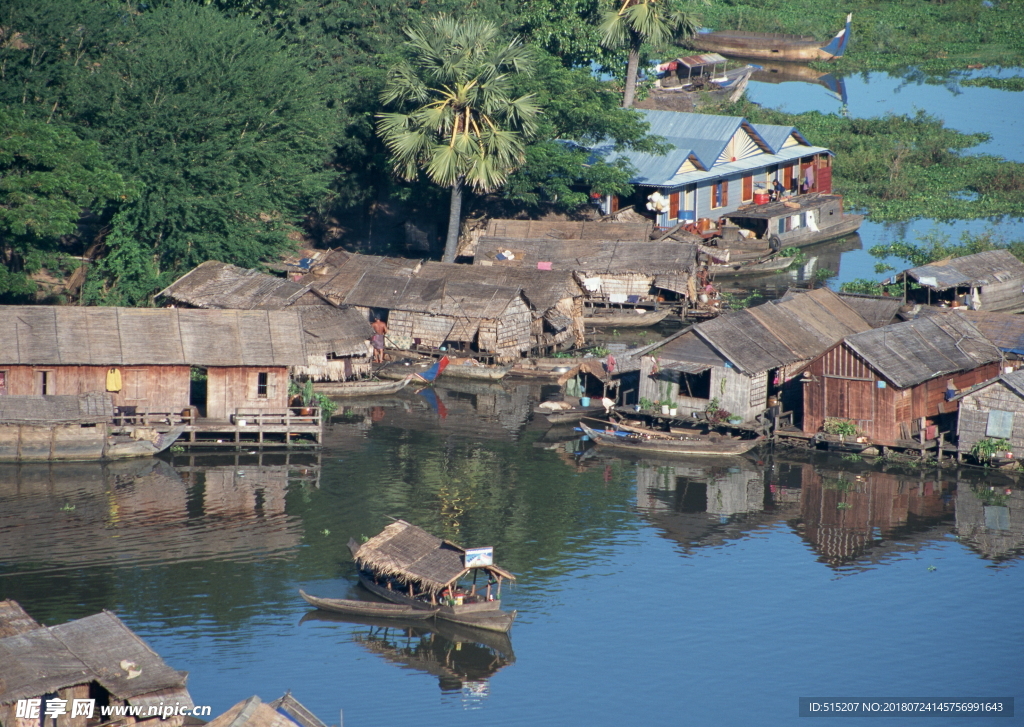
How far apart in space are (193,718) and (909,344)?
88.1 ft

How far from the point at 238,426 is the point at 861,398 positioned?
65.2 feet

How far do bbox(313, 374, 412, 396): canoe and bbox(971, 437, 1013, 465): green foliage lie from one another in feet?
64.8

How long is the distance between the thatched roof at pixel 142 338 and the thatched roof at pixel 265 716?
19.4 metres

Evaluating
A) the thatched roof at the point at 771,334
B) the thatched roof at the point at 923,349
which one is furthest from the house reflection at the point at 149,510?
the thatched roof at the point at 923,349

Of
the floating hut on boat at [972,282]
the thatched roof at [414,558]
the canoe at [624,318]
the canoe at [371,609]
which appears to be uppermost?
the floating hut on boat at [972,282]

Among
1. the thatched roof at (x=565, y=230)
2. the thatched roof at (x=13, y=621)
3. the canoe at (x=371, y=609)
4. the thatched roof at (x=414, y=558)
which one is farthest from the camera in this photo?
the thatched roof at (x=565, y=230)

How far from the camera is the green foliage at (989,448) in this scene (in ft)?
132

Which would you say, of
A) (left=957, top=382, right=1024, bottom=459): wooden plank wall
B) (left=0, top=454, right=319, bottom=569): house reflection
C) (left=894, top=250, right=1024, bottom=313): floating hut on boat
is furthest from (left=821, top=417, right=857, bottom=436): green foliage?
(left=0, top=454, right=319, bottom=569): house reflection

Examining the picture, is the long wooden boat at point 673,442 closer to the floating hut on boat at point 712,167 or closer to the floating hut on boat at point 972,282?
the floating hut on boat at point 972,282

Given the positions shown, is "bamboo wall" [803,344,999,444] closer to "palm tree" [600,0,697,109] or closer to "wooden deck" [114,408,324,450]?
"wooden deck" [114,408,324,450]

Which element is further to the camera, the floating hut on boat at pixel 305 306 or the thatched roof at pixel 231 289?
the thatched roof at pixel 231 289

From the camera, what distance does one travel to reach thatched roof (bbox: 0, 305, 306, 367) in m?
40.8

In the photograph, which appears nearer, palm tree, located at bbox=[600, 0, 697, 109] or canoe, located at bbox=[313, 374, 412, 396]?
canoe, located at bbox=[313, 374, 412, 396]

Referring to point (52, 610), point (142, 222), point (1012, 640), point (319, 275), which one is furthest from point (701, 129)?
point (52, 610)
